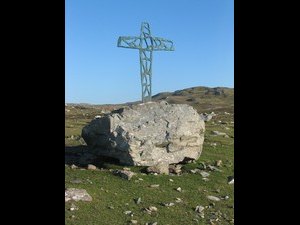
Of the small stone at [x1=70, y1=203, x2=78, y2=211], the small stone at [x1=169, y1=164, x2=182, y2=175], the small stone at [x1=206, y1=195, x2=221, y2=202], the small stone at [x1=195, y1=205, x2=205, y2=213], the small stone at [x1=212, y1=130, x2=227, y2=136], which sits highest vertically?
the small stone at [x1=212, y1=130, x2=227, y2=136]

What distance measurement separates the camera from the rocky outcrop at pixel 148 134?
1518 cm

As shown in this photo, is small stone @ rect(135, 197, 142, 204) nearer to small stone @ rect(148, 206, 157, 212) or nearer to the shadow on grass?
small stone @ rect(148, 206, 157, 212)

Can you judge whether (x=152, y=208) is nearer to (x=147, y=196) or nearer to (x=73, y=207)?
(x=147, y=196)

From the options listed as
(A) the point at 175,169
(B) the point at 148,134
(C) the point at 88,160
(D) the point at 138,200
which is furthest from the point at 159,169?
(D) the point at 138,200

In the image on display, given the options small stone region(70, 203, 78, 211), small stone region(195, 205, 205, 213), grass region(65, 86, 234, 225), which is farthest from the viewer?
small stone region(195, 205, 205, 213)

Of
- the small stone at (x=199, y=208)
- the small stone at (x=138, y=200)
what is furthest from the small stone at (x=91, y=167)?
the small stone at (x=199, y=208)

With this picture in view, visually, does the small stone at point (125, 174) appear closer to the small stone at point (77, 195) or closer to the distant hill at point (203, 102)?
the small stone at point (77, 195)

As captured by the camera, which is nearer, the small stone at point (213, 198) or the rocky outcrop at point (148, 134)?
the small stone at point (213, 198)

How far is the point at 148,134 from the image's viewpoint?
620 inches

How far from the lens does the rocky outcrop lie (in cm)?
1518

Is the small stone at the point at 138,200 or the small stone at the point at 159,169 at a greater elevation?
the small stone at the point at 159,169

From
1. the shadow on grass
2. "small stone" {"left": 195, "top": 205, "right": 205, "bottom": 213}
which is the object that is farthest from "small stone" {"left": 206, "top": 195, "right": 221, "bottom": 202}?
the shadow on grass
